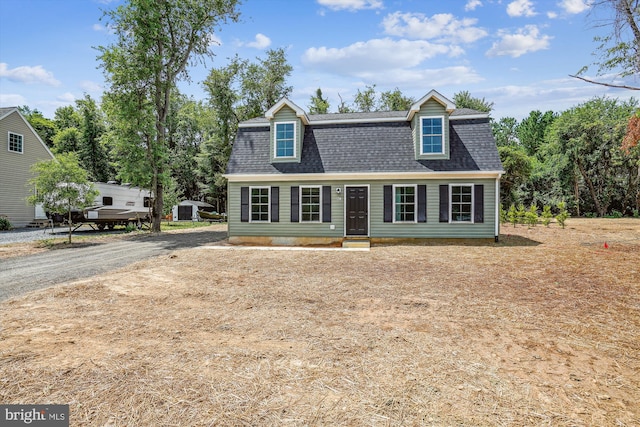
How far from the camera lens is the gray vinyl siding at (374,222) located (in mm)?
13062

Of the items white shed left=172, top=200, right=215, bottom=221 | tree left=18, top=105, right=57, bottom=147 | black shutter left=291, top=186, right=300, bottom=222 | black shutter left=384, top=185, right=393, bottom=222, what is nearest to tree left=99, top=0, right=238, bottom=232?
black shutter left=291, top=186, right=300, bottom=222

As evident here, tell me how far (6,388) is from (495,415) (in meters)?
4.28

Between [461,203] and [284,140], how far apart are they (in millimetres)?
7881

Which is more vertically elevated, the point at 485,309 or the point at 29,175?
the point at 29,175

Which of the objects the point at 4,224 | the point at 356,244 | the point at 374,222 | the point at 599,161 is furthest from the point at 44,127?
the point at 599,161

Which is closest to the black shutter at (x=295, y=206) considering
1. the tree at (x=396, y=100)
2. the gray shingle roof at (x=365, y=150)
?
Result: the gray shingle roof at (x=365, y=150)

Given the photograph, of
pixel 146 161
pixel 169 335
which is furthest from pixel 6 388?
pixel 146 161

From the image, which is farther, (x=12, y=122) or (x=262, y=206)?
(x=12, y=122)

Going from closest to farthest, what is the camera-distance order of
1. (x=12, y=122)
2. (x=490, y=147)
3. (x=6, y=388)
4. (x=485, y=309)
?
(x=6, y=388) → (x=485, y=309) → (x=490, y=147) → (x=12, y=122)

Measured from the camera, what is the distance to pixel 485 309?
17.0ft

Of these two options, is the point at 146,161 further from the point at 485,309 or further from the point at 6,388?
the point at 485,309

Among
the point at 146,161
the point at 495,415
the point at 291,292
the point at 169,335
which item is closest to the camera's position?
the point at 495,415

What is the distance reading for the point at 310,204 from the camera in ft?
45.3

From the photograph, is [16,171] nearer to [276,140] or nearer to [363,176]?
[276,140]
